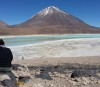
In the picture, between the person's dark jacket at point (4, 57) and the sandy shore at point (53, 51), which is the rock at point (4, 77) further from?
the sandy shore at point (53, 51)

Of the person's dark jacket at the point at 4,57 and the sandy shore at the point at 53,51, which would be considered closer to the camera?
the person's dark jacket at the point at 4,57

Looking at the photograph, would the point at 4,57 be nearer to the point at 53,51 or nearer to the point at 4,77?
the point at 4,77

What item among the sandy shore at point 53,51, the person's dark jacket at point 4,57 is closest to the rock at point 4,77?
the person's dark jacket at point 4,57

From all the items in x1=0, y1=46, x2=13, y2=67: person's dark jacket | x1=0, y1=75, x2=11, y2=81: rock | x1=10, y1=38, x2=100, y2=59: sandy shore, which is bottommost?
x1=10, y1=38, x2=100, y2=59: sandy shore

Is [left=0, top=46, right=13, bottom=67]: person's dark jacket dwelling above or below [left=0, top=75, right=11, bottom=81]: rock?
above

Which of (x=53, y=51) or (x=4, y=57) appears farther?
(x=53, y=51)

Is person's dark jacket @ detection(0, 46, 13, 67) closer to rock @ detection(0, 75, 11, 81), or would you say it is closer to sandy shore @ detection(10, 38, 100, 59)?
rock @ detection(0, 75, 11, 81)

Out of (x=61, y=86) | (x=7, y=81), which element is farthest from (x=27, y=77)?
(x=7, y=81)

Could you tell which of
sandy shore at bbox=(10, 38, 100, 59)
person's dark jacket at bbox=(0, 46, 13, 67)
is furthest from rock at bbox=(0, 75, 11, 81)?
sandy shore at bbox=(10, 38, 100, 59)

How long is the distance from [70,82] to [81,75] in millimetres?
641

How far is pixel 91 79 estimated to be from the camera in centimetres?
728

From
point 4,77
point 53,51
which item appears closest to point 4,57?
point 4,77

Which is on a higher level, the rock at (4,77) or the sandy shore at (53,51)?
the rock at (4,77)

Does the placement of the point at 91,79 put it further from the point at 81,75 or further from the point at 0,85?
the point at 0,85
